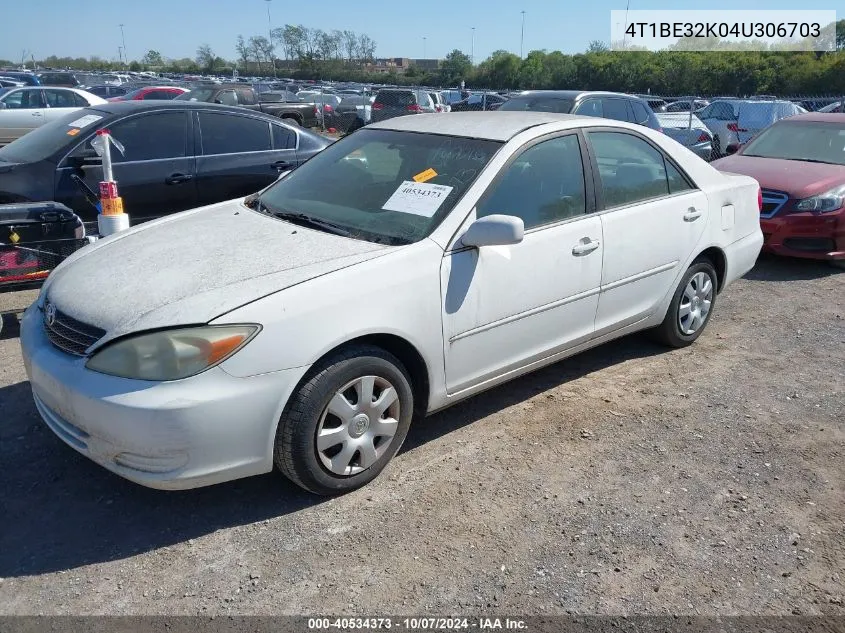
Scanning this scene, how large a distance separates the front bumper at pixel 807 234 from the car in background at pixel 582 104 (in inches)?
147

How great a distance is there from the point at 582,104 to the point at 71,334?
9.52m

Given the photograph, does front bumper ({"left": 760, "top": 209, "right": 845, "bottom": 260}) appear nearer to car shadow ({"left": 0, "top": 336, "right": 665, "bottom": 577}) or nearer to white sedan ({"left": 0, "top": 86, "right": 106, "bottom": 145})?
car shadow ({"left": 0, "top": 336, "right": 665, "bottom": 577})

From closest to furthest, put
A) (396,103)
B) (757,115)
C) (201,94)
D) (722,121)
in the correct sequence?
1. (757,115)
2. (722,121)
3. (201,94)
4. (396,103)

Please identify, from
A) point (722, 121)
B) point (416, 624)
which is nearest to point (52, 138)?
point (416, 624)

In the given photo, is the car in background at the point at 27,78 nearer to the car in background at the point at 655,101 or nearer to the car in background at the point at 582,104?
the car in background at the point at 582,104

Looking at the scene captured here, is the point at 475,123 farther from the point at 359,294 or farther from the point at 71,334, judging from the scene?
the point at 71,334

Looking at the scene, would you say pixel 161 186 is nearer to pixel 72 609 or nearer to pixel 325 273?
pixel 325 273

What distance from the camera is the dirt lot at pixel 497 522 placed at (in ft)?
8.70

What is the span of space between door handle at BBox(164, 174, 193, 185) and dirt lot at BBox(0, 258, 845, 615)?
8.74 ft

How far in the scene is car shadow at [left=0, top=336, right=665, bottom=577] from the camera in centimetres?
285

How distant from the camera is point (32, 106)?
53.2ft

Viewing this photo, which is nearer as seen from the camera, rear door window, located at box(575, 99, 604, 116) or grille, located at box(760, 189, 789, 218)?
grille, located at box(760, 189, 789, 218)

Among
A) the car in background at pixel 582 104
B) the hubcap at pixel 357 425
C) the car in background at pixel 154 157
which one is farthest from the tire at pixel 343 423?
the car in background at pixel 582 104

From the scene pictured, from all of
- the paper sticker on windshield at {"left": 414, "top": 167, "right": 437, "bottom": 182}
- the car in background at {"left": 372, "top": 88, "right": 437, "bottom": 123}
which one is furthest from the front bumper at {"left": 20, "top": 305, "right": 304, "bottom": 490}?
the car in background at {"left": 372, "top": 88, "right": 437, "bottom": 123}
